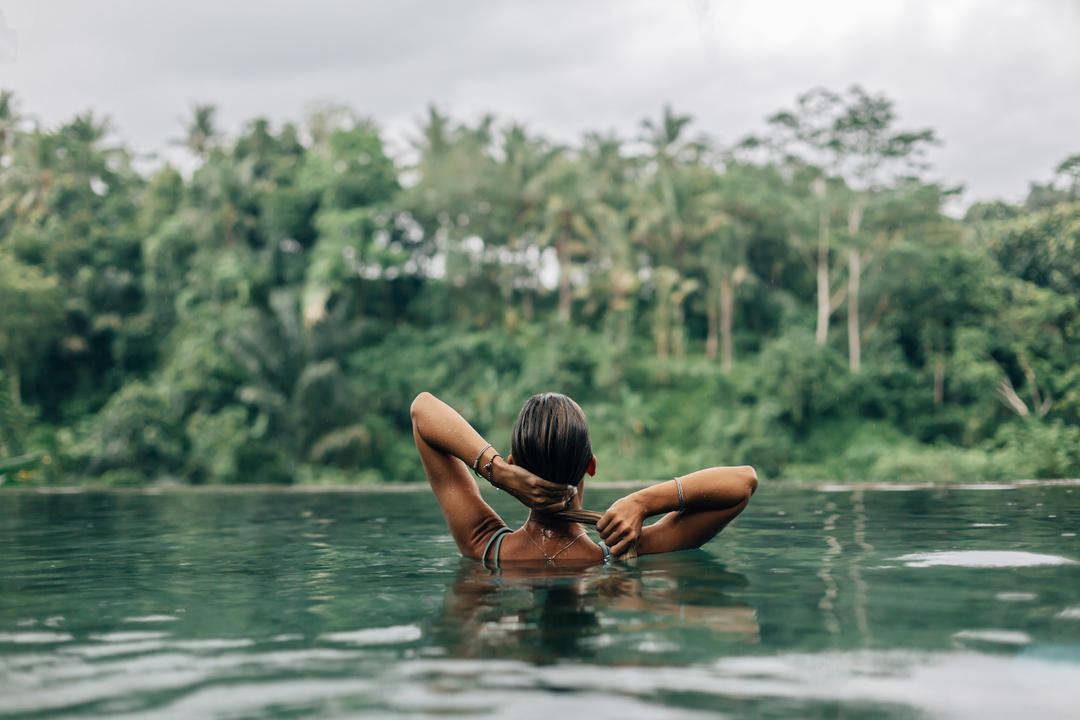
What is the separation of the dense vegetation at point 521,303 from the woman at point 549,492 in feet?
66.4

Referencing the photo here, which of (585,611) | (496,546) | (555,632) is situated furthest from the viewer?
(496,546)

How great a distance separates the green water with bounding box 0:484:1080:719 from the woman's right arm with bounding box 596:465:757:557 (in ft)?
0.53

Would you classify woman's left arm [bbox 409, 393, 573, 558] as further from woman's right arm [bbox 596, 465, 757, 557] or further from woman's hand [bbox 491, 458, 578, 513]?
woman's right arm [bbox 596, 465, 757, 557]

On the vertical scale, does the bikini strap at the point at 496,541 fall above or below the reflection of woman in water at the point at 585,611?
above

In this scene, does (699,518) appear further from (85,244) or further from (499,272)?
(85,244)

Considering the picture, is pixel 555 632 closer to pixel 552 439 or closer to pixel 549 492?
pixel 549 492

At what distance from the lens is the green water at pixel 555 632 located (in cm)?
241

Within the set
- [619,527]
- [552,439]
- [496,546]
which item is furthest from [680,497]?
[496,546]

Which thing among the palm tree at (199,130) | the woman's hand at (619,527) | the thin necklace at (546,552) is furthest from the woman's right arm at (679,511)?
the palm tree at (199,130)

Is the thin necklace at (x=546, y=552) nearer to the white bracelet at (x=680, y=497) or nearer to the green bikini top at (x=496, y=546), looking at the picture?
the green bikini top at (x=496, y=546)

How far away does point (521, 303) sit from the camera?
114ft

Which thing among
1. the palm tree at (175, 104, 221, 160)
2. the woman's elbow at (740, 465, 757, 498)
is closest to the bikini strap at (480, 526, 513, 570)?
the woman's elbow at (740, 465, 757, 498)

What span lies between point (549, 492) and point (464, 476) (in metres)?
0.75

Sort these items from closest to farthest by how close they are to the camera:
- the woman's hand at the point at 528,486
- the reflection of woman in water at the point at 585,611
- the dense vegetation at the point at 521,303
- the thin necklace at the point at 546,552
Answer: the reflection of woman in water at the point at 585,611 → the woman's hand at the point at 528,486 → the thin necklace at the point at 546,552 → the dense vegetation at the point at 521,303
